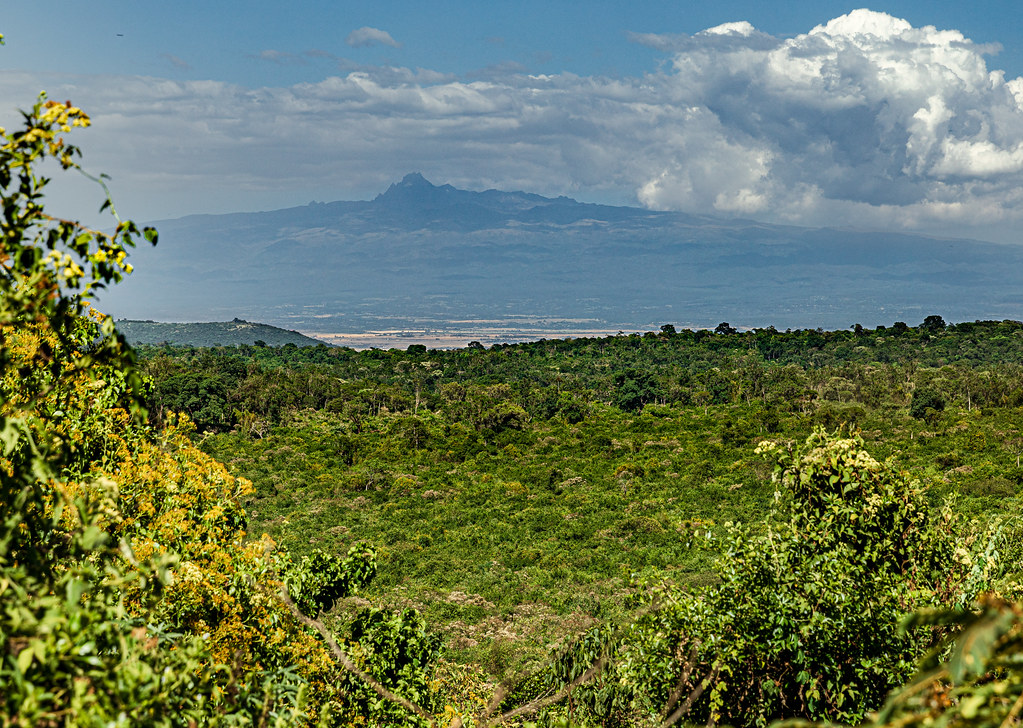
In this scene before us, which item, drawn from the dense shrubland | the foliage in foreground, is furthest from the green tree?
the foliage in foreground

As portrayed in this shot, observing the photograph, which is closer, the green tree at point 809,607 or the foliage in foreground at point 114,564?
the foliage in foreground at point 114,564

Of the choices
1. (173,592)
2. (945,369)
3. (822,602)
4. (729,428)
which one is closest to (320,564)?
(173,592)

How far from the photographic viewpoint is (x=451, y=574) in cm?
2978

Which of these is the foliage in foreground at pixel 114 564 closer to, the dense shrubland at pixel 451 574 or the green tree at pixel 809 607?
the dense shrubland at pixel 451 574

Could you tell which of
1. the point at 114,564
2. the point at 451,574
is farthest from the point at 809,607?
the point at 451,574

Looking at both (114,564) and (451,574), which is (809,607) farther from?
(451,574)

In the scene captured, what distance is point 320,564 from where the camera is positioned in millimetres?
10828

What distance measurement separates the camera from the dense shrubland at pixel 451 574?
126 inches

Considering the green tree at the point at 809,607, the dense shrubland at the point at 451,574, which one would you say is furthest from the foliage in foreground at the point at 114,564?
the green tree at the point at 809,607

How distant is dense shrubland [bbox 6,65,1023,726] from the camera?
3.19 meters

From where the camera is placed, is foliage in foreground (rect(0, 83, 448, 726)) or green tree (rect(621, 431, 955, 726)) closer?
foliage in foreground (rect(0, 83, 448, 726))

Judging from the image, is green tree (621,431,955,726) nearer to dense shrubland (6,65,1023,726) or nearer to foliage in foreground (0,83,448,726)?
dense shrubland (6,65,1023,726)

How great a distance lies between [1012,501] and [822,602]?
1218 inches

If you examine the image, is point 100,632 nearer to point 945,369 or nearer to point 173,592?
point 173,592
